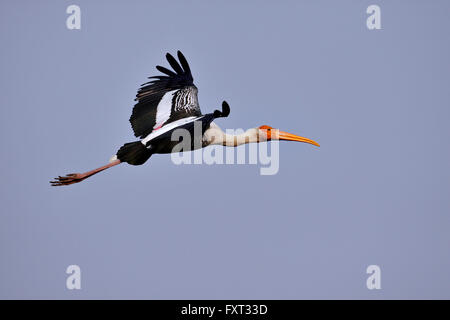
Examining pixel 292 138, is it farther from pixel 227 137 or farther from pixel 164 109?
pixel 164 109

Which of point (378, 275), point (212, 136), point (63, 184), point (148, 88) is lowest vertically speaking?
point (378, 275)

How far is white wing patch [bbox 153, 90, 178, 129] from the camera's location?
14.7m

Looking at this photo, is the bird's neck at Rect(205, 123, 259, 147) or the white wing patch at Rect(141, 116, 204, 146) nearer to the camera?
the white wing patch at Rect(141, 116, 204, 146)

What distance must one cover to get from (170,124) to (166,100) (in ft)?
3.45

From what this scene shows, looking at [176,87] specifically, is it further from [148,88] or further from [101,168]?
[101,168]

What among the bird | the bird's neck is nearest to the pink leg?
the bird

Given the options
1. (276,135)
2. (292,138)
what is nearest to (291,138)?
(292,138)

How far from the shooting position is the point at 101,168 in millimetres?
14625

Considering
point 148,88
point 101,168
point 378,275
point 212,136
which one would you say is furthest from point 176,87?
point 378,275

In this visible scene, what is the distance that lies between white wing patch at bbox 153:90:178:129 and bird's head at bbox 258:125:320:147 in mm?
2190

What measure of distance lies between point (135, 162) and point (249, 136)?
2897mm

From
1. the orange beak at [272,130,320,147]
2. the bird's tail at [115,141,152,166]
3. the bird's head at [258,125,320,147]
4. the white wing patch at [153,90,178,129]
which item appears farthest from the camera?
the orange beak at [272,130,320,147]

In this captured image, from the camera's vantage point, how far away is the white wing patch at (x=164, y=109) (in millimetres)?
14742

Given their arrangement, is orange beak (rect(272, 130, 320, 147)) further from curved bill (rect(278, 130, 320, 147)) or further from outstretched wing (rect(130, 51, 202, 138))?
outstretched wing (rect(130, 51, 202, 138))
